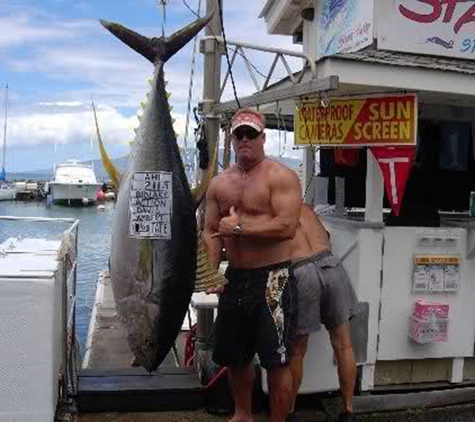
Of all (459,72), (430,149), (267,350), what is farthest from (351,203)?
(267,350)

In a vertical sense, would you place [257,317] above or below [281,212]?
below

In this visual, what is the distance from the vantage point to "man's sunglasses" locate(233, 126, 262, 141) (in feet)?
12.3

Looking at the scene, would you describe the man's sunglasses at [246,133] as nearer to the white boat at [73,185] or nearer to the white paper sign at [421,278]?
the white paper sign at [421,278]

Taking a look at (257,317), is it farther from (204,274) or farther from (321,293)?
(204,274)

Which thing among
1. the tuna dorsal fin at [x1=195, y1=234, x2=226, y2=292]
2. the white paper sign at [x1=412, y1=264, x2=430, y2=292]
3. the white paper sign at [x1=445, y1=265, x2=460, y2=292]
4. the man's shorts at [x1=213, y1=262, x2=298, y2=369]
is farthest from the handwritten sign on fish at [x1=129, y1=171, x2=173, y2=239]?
the white paper sign at [x1=445, y1=265, x2=460, y2=292]

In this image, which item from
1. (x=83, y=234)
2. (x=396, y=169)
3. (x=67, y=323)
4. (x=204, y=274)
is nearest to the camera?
(x=204, y=274)

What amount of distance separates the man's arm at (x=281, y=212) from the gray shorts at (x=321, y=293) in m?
0.42

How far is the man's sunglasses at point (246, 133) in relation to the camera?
3756mm

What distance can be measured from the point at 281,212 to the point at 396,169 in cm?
101

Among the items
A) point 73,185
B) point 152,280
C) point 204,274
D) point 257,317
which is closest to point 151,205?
point 152,280

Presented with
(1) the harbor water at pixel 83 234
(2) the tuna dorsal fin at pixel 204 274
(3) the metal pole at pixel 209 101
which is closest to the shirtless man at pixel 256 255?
(2) the tuna dorsal fin at pixel 204 274

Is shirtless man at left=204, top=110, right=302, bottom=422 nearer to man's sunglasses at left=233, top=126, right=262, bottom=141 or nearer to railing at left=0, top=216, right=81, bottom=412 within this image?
man's sunglasses at left=233, top=126, right=262, bottom=141

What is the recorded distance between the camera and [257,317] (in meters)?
3.91

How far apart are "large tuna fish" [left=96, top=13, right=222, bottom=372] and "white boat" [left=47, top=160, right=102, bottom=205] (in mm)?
58914
